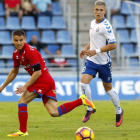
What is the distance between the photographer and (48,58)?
1738 cm

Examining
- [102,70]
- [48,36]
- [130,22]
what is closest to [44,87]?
[102,70]

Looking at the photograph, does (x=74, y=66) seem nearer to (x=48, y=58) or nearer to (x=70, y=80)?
(x=48, y=58)

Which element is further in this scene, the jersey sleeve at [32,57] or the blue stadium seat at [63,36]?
the blue stadium seat at [63,36]

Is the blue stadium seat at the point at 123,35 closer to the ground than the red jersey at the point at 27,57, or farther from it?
closer to the ground

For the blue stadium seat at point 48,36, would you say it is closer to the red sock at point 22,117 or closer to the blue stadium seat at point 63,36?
the blue stadium seat at point 63,36

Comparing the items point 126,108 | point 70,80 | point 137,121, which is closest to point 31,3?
point 70,80

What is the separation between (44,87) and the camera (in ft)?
24.3

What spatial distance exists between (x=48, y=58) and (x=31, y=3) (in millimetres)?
2688

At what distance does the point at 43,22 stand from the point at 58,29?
70cm

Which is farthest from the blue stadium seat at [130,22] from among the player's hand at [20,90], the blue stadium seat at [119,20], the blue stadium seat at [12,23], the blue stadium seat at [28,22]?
the player's hand at [20,90]

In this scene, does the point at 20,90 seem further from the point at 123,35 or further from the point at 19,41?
the point at 123,35

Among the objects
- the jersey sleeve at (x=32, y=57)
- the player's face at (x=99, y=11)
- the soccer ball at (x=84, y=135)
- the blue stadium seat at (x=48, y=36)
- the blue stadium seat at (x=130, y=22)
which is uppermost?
the player's face at (x=99, y=11)

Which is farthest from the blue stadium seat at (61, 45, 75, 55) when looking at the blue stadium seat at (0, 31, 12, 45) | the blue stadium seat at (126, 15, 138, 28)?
the blue stadium seat at (126, 15, 138, 28)

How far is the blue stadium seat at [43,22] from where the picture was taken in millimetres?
18781
